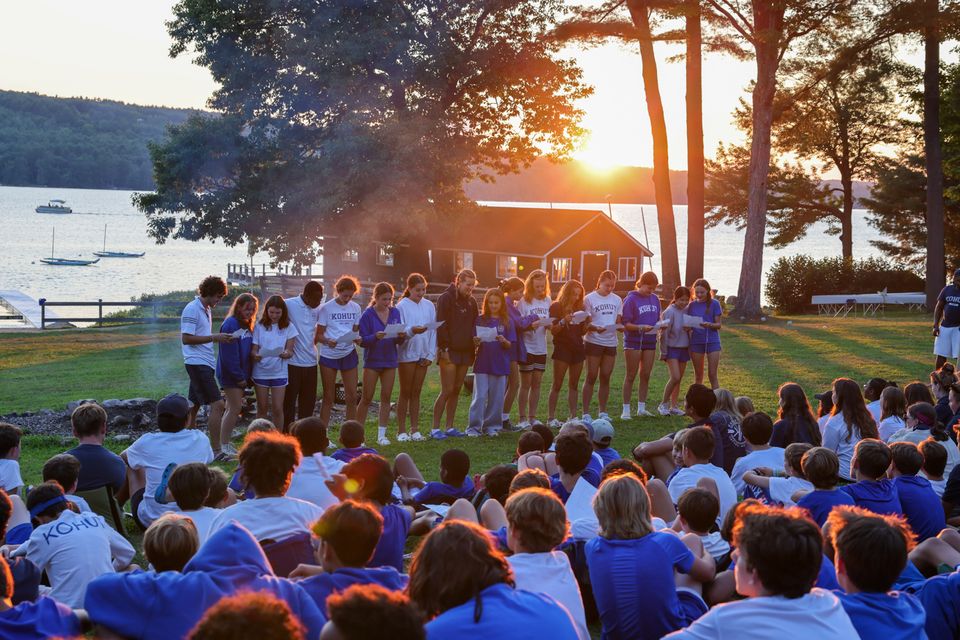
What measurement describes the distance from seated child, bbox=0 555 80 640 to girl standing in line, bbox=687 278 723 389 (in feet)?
30.2

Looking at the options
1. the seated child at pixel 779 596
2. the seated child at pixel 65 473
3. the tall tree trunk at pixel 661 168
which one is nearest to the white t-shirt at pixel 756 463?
the seated child at pixel 779 596

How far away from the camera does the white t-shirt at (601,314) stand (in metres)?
11.2

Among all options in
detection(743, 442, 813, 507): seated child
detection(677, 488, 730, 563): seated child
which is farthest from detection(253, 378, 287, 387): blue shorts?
detection(677, 488, 730, 563): seated child

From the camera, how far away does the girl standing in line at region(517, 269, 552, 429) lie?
10.9m

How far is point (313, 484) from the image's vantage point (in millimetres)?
5773

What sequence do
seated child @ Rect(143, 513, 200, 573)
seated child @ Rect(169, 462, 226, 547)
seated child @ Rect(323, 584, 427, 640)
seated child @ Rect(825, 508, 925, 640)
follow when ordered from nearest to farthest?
seated child @ Rect(323, 584, 427, 640) < seated child @ Rect(825, 508, 925, 640) < seated child @ Rect(143, 513, 200, 573) < seated child @ Rect(169, 462, 226, 547)

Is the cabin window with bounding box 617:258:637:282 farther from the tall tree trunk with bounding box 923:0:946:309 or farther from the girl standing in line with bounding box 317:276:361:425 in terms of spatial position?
the girl standing in line with bounding box 317:276:361:425

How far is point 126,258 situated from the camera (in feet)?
343

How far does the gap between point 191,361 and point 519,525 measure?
604 cm

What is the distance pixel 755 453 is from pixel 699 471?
0.88 meters

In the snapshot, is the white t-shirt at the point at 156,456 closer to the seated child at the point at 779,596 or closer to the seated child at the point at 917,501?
the seated child at the point at 779,596

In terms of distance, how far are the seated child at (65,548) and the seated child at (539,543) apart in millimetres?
2050

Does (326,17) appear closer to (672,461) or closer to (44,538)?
(672,461)

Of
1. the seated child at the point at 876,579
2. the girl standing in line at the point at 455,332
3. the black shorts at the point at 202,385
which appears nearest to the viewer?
the seated child at the point at 876,579
